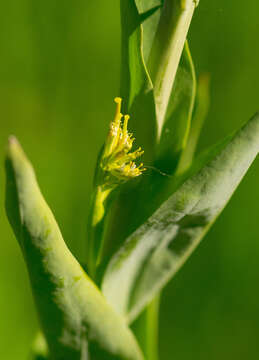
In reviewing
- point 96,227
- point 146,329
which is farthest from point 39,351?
point 96,227

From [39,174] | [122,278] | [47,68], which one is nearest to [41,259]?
[122,278]

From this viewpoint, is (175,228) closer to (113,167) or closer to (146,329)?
(113,167)

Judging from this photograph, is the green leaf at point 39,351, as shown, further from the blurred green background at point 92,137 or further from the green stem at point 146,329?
the blurred green background at point 92,137

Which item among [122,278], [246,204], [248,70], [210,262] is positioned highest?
[248,70]

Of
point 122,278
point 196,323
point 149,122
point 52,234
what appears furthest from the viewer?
point 196,323

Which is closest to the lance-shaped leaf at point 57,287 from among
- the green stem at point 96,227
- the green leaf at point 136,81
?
the green stem at point 96,227

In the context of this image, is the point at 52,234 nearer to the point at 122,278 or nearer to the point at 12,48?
the point at 122,278
